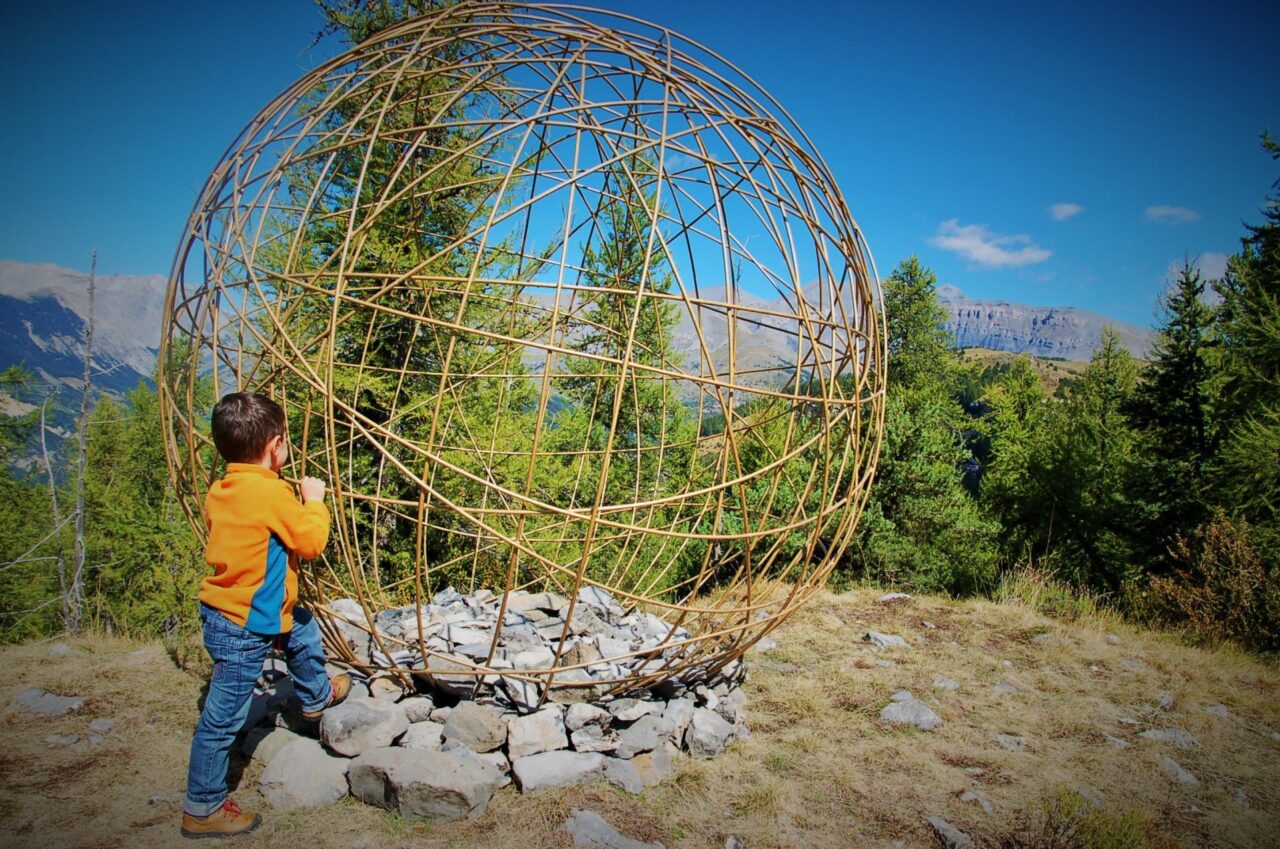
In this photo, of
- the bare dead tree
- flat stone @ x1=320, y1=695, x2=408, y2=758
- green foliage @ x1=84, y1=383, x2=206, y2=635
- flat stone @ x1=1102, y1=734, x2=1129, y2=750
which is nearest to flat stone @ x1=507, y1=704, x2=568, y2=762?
flat stone @ x1=320, y1=695, x2=408, y2=758

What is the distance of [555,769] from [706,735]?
31.0 inches

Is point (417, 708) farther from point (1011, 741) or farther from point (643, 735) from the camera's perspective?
point (1011, 741)

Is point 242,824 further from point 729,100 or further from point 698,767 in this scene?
point 729,100

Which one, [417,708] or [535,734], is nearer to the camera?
[535,734]

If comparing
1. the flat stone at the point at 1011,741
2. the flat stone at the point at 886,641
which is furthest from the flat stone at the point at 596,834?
the flat stone at the point at 886,641

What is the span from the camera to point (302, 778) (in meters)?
2.46

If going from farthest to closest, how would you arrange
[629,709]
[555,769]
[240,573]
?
[629,709] < [555,769] < [240,573]

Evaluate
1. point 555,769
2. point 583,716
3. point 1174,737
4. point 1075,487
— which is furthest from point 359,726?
point 1075,487

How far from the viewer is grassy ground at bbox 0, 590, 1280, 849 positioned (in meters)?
2.33

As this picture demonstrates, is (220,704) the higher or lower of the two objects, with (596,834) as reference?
higher

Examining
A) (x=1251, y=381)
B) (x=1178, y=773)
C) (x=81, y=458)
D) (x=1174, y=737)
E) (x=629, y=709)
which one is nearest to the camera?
(x=629, y=709)

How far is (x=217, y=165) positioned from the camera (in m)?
2.70

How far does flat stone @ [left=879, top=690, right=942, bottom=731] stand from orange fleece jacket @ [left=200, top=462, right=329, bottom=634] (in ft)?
10.5

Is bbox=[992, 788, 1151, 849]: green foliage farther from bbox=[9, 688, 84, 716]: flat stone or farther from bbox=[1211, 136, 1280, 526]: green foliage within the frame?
bbox=[1211, 136, 1280, 526]: green foliage
